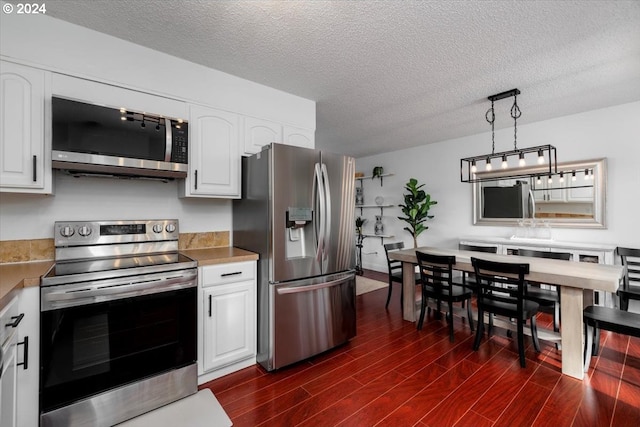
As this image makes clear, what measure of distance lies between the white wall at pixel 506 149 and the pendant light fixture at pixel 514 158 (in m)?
0.17

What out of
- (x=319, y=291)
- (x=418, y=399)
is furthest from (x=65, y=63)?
(x=418, y=399)

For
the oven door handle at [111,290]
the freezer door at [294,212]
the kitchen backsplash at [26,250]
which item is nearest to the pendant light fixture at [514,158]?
the freezer door at [294,212]

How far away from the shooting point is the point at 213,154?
2.52 meters

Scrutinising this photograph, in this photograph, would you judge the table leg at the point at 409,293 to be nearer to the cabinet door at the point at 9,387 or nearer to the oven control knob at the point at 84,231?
the oven control knob at the point at 84,231

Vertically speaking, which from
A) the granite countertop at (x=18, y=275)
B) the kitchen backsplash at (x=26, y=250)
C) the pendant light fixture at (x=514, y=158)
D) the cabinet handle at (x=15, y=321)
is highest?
the pendant light fixture at (x=514, y=158)

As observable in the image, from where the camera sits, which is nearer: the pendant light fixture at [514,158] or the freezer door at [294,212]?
the freezer door at [294,212]

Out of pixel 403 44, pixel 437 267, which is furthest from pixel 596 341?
pixel 403 44

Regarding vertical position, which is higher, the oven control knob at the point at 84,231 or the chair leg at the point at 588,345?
the oven control knob at the point at 84,231

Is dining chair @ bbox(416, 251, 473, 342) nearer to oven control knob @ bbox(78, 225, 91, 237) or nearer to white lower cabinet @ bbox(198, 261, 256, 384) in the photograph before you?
white lower cabinet @ bbox(198, 261, 256, 384)

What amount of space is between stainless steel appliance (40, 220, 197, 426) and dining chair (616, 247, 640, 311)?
426 cm

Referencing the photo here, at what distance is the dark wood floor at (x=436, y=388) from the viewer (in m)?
1.79

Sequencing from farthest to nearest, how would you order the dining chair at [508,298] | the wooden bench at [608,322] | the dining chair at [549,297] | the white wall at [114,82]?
the dining chair at [549,297] < the dining chair at [508,298] < the wooden bench at [608,322] < the white wall at [114,82]

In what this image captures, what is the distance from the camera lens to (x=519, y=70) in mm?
2586

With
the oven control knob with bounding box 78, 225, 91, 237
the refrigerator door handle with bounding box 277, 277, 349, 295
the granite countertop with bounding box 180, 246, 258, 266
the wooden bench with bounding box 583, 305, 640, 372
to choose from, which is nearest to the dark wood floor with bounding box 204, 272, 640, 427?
the wooden bench with bounding box 583, 305, 640, 372
